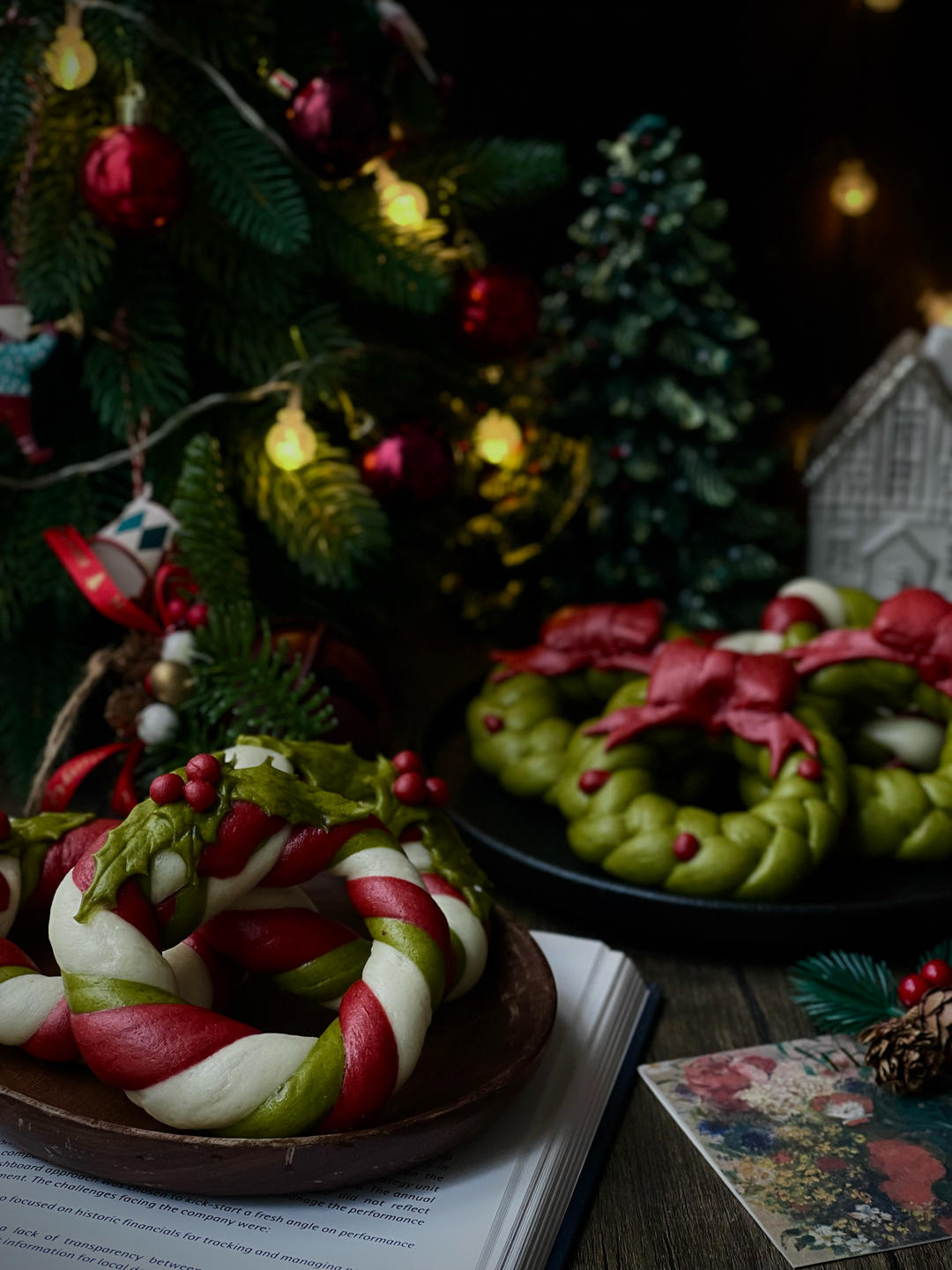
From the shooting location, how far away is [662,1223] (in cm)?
60

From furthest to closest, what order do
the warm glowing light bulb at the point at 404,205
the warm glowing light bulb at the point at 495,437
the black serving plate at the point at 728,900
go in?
the warm glowing light bulb at the point at 495,437, the warm glowing light bulb at the point at 404,205, the black serving plate at the point at 728,900

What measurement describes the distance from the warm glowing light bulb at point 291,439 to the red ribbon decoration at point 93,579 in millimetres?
182

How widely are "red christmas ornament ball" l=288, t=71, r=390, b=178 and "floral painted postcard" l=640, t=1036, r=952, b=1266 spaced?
2.53 feet

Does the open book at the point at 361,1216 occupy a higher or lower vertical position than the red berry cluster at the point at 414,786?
lower

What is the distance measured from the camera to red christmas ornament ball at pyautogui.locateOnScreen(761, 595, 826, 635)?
1042 millimetres

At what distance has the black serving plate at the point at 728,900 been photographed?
0.80 metres

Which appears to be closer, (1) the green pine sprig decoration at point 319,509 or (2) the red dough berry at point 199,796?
(2) the red dough berry at point 199,796

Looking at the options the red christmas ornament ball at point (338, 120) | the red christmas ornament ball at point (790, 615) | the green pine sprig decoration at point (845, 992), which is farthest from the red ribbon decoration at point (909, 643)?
the red christmas ornament ball at point (338, 120)

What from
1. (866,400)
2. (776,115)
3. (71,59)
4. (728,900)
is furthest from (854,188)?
(728,900)

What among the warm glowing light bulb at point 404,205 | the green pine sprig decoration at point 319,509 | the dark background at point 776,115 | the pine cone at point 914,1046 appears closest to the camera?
the pine cone at point 914,1046

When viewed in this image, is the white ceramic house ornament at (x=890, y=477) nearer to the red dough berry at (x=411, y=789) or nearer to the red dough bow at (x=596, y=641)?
the red dough bow at (x=596, y=641)

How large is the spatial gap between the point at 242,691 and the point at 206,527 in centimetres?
15

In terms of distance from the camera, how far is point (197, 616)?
97 cm

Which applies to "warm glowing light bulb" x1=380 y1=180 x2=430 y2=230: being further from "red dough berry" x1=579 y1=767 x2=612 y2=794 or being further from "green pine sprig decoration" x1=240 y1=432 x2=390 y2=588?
"red dough berry" x1=579 y1=767 x2=612 y2=794
